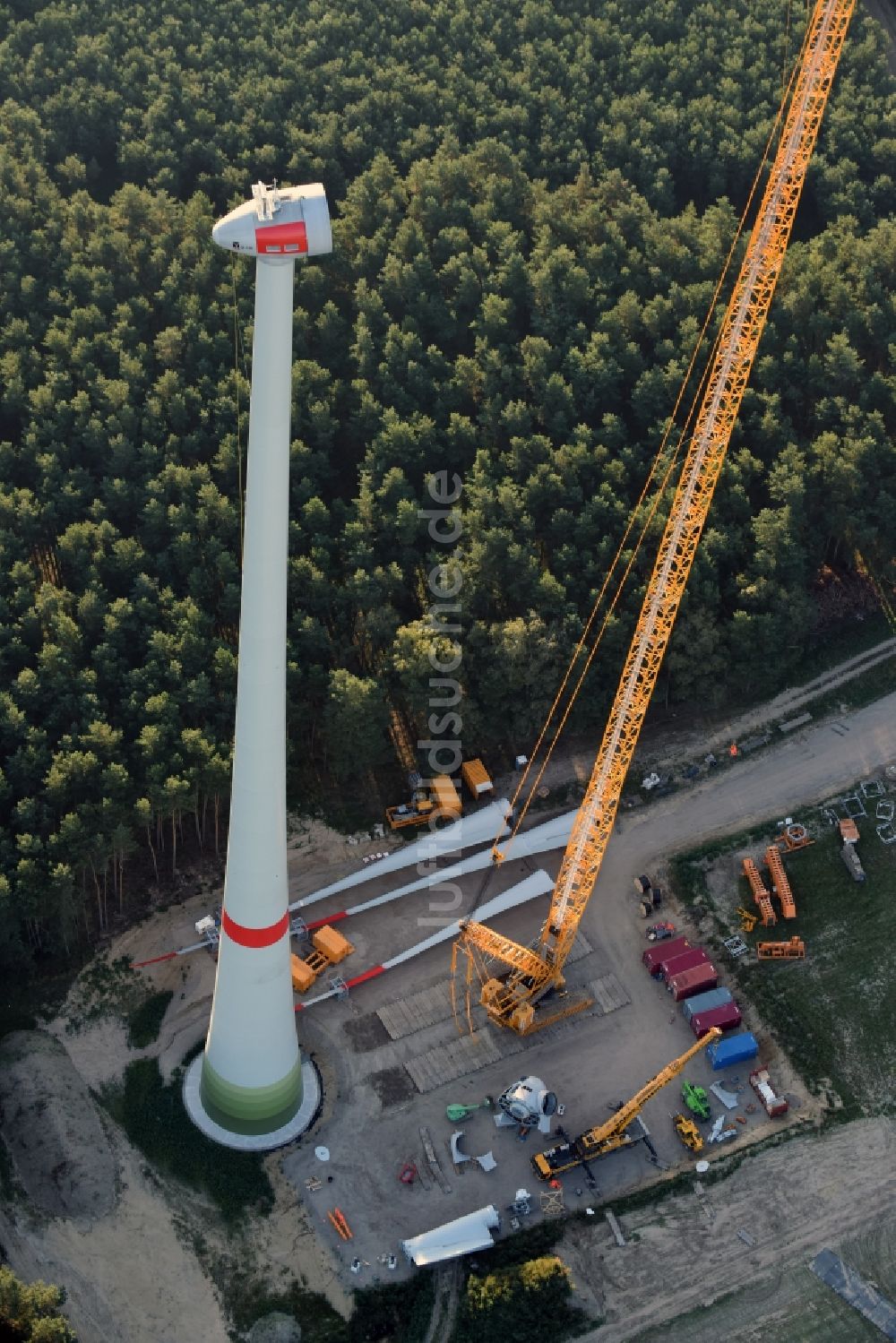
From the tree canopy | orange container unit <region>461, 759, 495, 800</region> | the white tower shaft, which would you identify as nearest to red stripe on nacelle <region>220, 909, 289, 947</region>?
the white tower shaft

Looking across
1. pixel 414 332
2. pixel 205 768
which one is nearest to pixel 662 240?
pixel 414 332

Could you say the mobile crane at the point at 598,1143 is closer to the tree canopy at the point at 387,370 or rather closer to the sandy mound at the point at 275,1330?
the sandy mound at the point at 275,1330

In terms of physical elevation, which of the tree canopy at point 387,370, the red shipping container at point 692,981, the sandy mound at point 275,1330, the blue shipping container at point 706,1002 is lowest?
the sandy mound at point 275,1330

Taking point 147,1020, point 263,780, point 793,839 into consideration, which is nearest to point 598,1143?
point 793,839

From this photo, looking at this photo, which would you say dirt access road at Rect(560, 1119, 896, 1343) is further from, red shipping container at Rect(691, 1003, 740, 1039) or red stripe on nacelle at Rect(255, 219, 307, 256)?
red stripe on nacelle at Rect(255, 219, 307, 256)

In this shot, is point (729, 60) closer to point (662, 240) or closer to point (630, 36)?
point (630, 36)

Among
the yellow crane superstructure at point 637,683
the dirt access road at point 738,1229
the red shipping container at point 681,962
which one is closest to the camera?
the dirt access road at point 738,1229

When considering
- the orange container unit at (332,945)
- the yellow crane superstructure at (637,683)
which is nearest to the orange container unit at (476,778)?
the yellow crane superstructure at (637,683)
